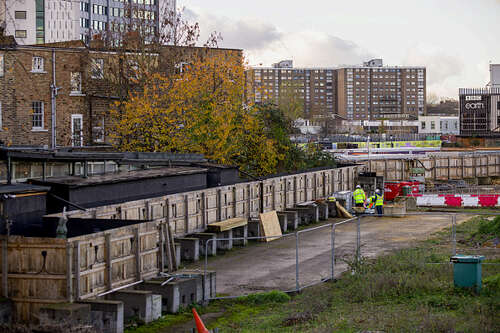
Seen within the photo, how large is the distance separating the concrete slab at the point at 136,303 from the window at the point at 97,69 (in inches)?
1246

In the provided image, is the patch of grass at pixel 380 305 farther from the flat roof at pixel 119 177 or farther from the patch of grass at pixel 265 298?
the flat roof at pixel 119 177

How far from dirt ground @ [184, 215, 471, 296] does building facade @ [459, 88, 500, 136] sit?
71.5m

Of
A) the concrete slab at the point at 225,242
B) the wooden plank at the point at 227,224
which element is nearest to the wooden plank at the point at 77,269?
the concrete slab at the point at 225,242

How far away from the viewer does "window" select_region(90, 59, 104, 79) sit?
45.5m

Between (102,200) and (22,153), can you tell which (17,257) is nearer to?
(22,153)

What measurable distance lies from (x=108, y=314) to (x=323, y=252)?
1221 centimetres

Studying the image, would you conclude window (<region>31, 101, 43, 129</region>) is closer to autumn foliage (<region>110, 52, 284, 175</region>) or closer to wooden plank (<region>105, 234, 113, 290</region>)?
autumn foliage (<region>110, 52, 284, 175</region>)

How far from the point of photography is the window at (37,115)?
142 ft

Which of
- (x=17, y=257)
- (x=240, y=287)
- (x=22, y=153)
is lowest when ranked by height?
(x=240, y=287)

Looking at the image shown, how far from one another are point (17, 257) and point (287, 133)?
30.3 meters

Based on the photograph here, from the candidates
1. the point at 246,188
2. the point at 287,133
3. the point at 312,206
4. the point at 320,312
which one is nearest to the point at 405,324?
the point at 320,312

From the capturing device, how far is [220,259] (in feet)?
80.0

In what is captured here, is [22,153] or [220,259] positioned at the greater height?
[22,153]

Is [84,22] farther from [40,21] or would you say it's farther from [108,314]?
[108,314]
